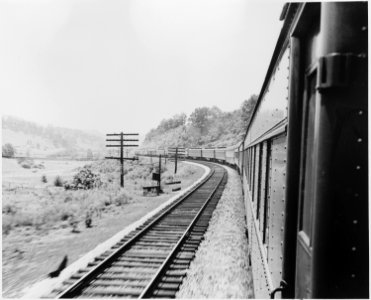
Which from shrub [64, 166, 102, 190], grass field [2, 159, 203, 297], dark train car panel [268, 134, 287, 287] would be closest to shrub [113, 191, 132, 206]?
grass field [2, 159, 203, 297]

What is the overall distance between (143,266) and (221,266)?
1.76 meters

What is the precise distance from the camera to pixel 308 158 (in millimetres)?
1870

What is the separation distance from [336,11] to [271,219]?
2.03 metres

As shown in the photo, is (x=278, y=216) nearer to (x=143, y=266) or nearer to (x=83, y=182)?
(x=143, y=266)

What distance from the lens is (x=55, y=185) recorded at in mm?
26766

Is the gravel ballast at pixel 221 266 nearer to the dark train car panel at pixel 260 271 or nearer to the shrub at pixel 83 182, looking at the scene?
the dark train car panel at pixel 260 271

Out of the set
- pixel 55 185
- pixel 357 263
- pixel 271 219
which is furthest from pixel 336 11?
pixel 55 185

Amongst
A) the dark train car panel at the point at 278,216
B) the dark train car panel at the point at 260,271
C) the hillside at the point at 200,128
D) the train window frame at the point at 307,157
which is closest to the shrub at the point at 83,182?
the dark train car panel at the point at 260,271

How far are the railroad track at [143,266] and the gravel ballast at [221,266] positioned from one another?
0.76 feet

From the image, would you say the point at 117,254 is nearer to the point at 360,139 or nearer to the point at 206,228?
the point at 206,228

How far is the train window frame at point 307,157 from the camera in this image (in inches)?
71.2

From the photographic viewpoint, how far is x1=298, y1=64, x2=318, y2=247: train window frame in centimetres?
181

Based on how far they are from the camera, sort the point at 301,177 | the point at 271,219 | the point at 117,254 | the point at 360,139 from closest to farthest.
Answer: the point at 360,139, the point at 301,177, the point at 271,219, the point at 117,254

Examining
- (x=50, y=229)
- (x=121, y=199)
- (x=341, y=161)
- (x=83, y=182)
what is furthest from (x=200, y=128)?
(x=341, y=161)
